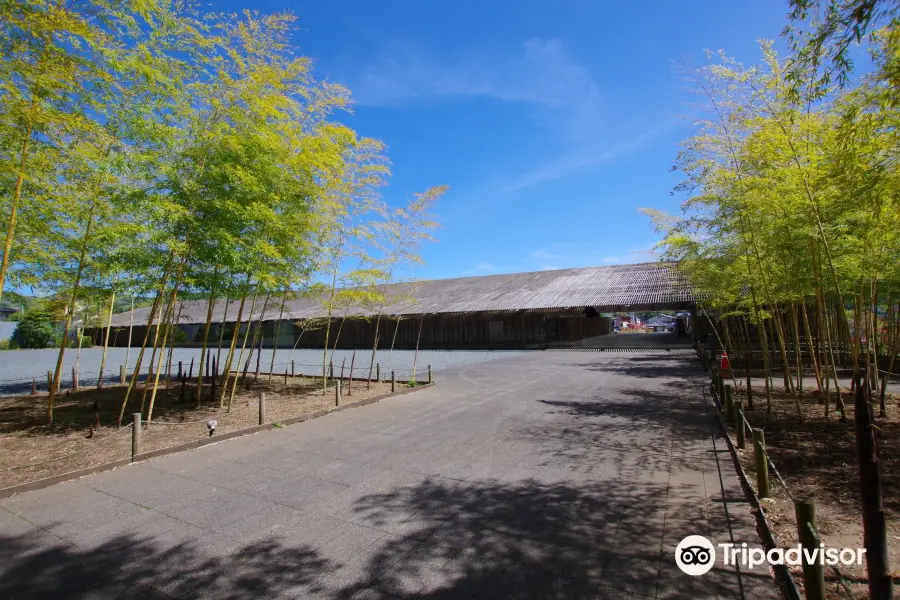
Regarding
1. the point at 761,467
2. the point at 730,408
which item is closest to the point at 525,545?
the point at 761,467

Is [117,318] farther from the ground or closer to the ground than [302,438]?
farther from the ground

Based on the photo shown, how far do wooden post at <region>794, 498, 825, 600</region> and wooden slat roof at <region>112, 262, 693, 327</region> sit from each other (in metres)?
15.8

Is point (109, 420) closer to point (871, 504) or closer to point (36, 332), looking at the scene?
point (871, 504)

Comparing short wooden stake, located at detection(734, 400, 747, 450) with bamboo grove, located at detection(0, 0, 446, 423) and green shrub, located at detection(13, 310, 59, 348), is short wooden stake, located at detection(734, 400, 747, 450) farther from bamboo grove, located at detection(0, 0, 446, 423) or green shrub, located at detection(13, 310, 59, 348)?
green shrub, located at detection(13, 310, 59, 348)

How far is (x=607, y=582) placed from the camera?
2457 millimetres

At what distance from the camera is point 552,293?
23.7m

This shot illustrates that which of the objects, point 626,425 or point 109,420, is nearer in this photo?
point 626,425

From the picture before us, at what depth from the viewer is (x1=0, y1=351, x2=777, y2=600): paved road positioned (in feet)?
8.21

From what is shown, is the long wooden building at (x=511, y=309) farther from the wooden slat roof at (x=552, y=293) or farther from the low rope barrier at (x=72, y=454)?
the low rope barrier at (x=72, y=454)

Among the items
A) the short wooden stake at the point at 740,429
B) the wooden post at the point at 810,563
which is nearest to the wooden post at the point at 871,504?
the wooden post at the point at 810,563

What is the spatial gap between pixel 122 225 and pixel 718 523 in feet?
22.6

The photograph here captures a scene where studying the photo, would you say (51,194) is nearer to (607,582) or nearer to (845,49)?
(607,582)

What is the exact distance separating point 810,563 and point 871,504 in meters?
0.61

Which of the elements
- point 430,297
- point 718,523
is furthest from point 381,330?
point 718,523
